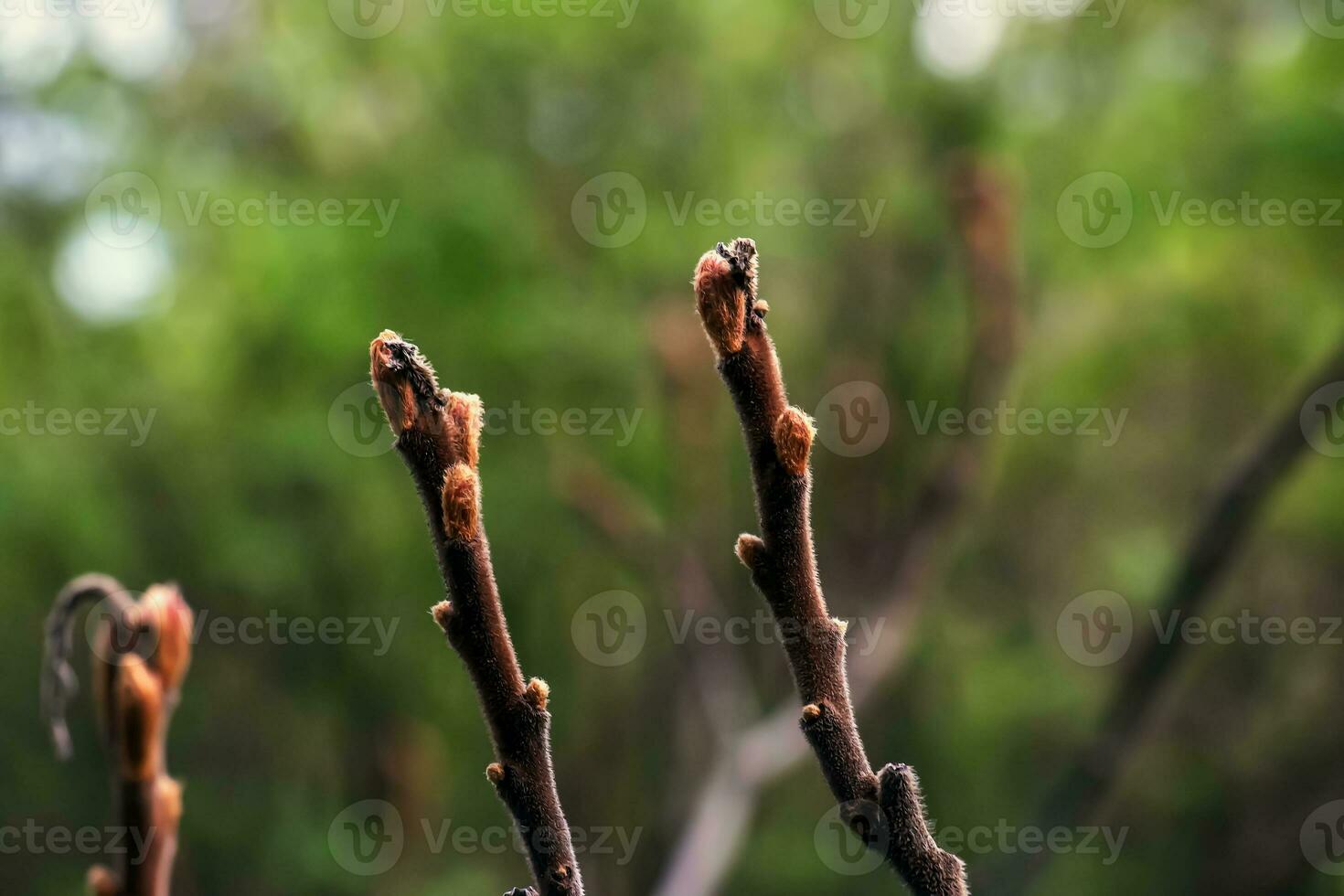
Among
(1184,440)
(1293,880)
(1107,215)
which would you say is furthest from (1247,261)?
(1293,880)

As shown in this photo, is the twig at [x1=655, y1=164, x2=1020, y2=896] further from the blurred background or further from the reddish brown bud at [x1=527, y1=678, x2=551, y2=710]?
the reddish brown bud at [x1=527, y1=678, x2=551, y2=710]

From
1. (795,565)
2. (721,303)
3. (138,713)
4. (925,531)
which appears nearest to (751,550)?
(795,565)

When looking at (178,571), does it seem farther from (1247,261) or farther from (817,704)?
(817,704)

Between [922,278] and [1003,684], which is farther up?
[922,278]

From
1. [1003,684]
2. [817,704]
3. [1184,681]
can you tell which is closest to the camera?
[817,704]

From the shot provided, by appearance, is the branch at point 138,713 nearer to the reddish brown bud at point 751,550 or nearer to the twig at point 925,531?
the reddish brown bud at point 751,550

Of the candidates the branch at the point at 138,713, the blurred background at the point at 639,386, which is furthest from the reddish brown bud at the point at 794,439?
the blurred background at the point at 639,386

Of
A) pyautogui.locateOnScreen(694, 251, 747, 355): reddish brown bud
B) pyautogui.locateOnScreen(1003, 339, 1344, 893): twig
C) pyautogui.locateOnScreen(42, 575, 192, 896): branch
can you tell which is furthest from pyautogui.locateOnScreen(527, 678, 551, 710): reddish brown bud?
pyautogui.locateOnScreen(1003, 339, 1344, 893): twig
